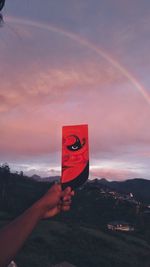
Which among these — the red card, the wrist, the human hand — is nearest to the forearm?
the wrist

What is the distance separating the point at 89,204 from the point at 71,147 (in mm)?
81757

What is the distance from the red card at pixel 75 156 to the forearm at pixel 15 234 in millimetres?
550

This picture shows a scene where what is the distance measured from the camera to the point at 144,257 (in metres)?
47.4

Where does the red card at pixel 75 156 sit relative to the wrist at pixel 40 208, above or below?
above

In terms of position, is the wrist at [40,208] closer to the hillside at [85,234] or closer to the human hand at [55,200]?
the human hand at [55,200]

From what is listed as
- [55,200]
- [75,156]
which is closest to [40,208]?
[55,200]

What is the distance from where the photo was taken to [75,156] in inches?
136

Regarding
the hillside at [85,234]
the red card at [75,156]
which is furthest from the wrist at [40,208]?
the hillside at [85,234]

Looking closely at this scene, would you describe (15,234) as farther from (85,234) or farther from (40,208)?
(85,234)

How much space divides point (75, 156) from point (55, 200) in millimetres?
394

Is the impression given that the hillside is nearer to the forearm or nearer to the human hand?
the human hand

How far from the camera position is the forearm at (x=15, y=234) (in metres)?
2.73

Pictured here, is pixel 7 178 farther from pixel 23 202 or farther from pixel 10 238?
pixel 10 238

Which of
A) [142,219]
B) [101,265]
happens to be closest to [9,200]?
[142,219]
